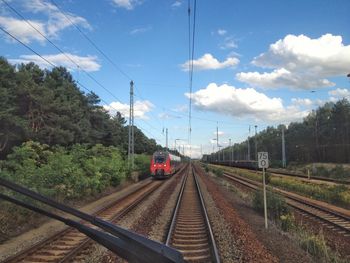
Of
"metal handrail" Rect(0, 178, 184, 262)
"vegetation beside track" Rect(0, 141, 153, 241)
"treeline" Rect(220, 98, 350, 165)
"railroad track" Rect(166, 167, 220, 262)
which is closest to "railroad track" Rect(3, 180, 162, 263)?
"vegetation beside track" Rect(0, 141, 153, 241)

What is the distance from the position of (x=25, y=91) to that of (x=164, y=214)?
121 feet

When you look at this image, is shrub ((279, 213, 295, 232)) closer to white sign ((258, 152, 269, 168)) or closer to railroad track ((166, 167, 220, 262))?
white sign ((258, 152, 269, 168))

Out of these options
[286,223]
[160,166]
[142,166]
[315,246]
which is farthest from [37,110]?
[315,246]

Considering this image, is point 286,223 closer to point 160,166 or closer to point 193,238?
point 193,238

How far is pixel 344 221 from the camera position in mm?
18719

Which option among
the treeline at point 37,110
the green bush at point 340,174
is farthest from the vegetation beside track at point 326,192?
the treeline at point 37,110

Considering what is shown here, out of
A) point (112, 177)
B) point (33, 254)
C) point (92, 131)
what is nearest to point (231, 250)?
point (33, 254)

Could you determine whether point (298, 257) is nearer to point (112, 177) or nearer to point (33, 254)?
point (33, 254)

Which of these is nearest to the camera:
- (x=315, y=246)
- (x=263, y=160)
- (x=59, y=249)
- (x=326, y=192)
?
(x=59, y=249)

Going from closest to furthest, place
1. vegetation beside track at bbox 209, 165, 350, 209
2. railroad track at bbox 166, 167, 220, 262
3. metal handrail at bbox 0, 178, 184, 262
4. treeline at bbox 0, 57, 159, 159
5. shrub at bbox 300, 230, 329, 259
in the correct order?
1. metal handrail at bbox 0, 178, 184, 262
2. railroad track at bbox 166, 167, 220, 262
3. shrub at bbox 300, 230, 329, 259
4. vegetation beside track at bbox 209, 165, 350, 209
5. treeline at bbox 0, 57, 159, 159

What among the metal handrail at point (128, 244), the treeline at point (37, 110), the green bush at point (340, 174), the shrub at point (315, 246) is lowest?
the shrub at point (315, 246)

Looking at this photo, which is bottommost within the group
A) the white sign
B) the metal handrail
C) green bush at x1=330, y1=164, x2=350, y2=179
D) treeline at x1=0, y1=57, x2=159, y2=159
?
the metal handrail

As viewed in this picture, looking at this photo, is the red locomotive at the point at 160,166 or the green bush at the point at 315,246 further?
the red locomotive at the point at 160,166

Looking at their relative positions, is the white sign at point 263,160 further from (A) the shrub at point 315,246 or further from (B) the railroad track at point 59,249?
(B) the railroad track at point 59,249
